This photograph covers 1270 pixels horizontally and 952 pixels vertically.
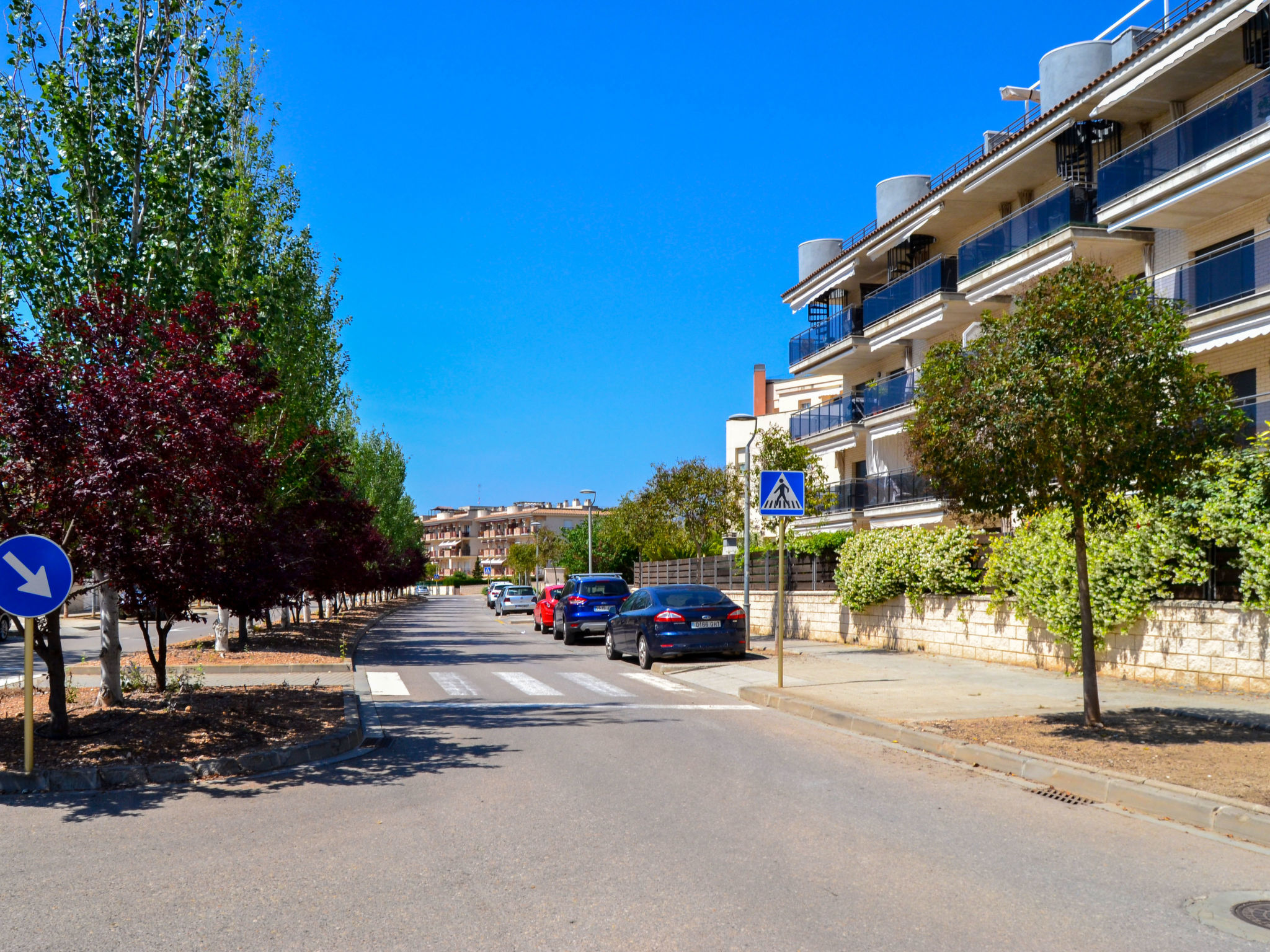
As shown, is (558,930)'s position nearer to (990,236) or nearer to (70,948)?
(70,948)

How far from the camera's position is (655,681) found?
54.6 ft

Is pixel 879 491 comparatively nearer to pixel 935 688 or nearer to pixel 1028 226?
pixel 1028 226

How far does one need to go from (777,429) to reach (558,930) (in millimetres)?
32075

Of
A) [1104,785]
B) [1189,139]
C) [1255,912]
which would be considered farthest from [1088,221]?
[1255,912]

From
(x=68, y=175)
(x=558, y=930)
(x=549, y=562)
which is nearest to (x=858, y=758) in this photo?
(x=558, y=930)

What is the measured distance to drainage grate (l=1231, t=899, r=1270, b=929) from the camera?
4.79 m

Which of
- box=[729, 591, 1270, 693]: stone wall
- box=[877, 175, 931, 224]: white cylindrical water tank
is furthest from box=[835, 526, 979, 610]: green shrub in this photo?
box=[877, 175, 931, 224]: white cylindrical water tank

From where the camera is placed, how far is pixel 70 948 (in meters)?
4.45

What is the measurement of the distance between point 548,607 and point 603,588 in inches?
240

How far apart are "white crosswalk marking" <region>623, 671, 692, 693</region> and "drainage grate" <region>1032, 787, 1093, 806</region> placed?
25.1 feet

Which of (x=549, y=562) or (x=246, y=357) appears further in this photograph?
(x=549, y=562)

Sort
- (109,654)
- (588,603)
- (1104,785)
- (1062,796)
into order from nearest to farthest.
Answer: (1104,785) < (1062,796) < (109,654) < (588,603)

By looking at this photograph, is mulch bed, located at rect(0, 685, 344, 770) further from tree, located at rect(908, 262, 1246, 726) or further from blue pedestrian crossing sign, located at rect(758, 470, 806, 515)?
tree, located at rect(908, 262, 1246, 726)

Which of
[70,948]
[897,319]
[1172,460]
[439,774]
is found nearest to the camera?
[70,948]
